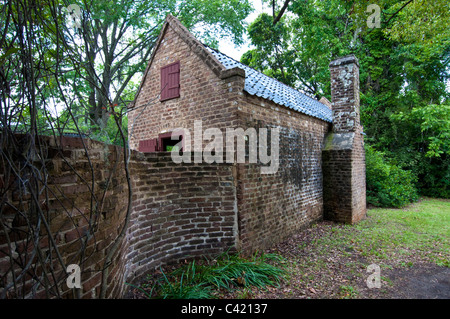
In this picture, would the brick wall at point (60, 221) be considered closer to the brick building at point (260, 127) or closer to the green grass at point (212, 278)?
the green grass at point (212, 278)

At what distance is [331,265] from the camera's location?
5.32m

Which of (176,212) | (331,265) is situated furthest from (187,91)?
(331,265)

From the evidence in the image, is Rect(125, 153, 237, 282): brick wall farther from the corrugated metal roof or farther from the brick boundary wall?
the corrugated metal roof

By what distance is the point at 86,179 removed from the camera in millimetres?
2256

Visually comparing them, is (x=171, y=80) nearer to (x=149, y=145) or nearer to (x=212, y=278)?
(x=149, y=145)

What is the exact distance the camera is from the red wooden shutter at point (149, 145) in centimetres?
746

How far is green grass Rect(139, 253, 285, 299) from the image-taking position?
139 inches

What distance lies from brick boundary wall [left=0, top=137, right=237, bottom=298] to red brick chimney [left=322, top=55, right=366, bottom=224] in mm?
5581

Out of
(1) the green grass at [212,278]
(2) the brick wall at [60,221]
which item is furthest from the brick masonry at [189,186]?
(1) the green grass at [212,278]
